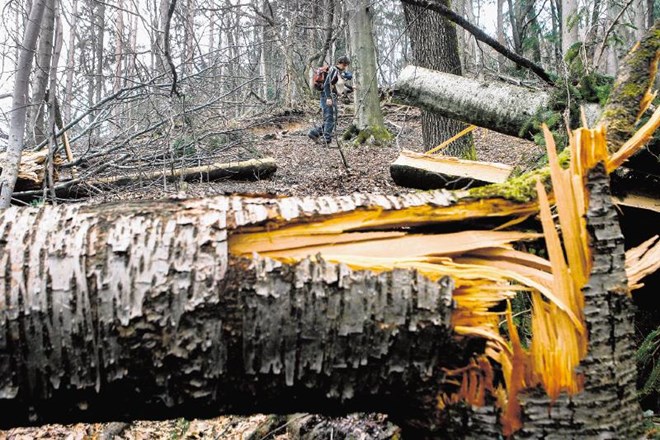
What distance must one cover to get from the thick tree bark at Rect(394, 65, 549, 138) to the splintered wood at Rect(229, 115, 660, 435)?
2.23 meters

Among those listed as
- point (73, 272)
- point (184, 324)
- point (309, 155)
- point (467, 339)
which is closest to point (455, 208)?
point (467, 339)

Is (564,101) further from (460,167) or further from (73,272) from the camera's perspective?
(73,272)

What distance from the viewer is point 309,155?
956 centimetres

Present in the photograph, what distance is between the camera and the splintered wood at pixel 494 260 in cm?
117

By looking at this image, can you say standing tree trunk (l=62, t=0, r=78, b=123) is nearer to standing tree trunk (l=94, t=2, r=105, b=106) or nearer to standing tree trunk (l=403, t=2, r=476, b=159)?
standing tree trunk (l=94, t=2, r=105, b=106)

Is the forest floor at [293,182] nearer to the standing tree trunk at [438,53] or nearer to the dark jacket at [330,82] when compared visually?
the standing tree trunk at [438,53]

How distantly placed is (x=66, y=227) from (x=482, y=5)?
104ft

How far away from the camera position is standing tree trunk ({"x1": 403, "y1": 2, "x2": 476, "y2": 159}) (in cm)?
638

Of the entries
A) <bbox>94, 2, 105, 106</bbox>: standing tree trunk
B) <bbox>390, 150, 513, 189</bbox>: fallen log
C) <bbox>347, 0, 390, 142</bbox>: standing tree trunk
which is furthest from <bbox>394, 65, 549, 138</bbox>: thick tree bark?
<bbox>347, 0, 390, 142</bbox>: standing tree trunk

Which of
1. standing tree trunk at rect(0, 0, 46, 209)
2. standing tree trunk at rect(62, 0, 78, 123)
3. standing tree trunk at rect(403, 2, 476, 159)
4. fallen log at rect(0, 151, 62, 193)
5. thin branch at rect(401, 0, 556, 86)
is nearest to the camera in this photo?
thin branch at rect(401, 0, 556, 86)

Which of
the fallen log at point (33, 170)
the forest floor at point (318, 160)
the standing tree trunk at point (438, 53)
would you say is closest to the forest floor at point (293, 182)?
the forest floor at point (318, 160)

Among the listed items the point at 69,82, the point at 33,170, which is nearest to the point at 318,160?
the point at 69,82

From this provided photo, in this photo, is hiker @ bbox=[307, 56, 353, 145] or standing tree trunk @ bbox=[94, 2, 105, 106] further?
hiker @ bbox=[307, 56, 353, 145]

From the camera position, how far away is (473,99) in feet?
12.2
